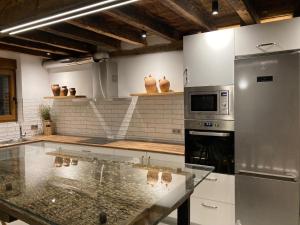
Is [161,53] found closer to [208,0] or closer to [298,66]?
[208,0]

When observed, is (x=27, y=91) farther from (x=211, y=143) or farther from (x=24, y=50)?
(x=211, y=143)

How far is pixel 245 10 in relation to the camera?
2314mm

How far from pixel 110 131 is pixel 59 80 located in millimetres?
1554

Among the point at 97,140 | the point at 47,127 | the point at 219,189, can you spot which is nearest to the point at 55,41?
the point at 97,140

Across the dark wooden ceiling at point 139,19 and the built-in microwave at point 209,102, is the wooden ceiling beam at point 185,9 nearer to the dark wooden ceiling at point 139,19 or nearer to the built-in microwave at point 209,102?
the dark wooden ceiling at point 139,19

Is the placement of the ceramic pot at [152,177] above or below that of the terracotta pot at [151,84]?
below

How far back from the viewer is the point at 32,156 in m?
2.49

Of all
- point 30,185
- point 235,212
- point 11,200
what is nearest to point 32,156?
point 30,185

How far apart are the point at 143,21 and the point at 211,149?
1594 millimetres

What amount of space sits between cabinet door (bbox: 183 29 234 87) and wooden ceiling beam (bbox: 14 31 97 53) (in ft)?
6.17

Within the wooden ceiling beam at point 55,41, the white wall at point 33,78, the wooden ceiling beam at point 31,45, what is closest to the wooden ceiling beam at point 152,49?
the wooden ceiling beam at point 55,41

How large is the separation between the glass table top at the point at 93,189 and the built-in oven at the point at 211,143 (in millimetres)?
874

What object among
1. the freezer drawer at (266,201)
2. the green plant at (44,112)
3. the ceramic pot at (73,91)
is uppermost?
the ceramic pot at (73,91)

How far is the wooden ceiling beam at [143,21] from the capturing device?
7.95 ft
